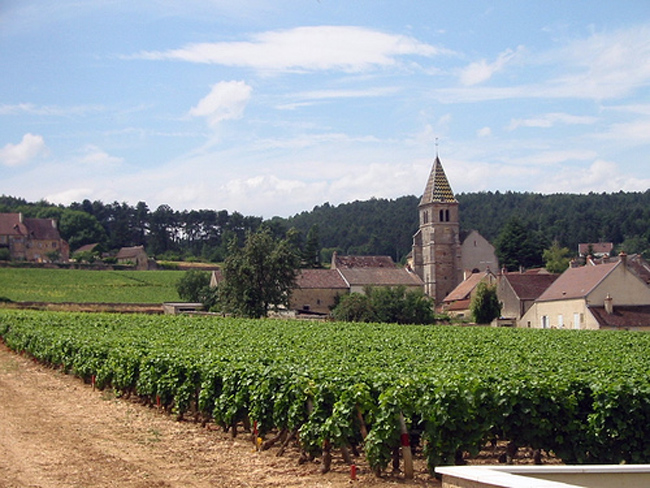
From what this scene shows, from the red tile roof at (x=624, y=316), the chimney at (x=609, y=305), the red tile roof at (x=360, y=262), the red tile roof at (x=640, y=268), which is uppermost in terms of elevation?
the red tile roof at (x=360, y=262)

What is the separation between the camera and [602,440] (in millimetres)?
11906

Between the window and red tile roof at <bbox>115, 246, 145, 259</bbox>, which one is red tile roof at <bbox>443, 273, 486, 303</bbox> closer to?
the window

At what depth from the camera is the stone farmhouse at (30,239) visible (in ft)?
388

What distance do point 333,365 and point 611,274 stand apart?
132 ft

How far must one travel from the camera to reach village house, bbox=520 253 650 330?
1949 inches

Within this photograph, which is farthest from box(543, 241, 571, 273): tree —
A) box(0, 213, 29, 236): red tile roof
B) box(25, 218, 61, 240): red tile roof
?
box(0, 213, 29, 236): red tile roof

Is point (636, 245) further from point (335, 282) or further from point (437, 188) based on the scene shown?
point (335, 282)

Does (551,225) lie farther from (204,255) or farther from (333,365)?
(333,365)

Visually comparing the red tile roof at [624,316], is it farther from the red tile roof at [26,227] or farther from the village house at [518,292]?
the red tile roof at [26,227]

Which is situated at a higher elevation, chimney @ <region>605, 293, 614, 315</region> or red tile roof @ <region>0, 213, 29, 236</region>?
red tile roof @ <region>0, 213, 29, 236</region>

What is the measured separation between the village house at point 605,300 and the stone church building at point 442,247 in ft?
118

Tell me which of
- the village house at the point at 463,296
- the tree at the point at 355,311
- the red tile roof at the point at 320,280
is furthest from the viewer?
the red tile roof at the point at 320,280

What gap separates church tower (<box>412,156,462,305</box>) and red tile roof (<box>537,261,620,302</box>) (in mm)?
32765

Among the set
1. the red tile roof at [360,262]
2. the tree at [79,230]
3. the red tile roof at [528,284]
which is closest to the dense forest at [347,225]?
the tree at [79,230]
